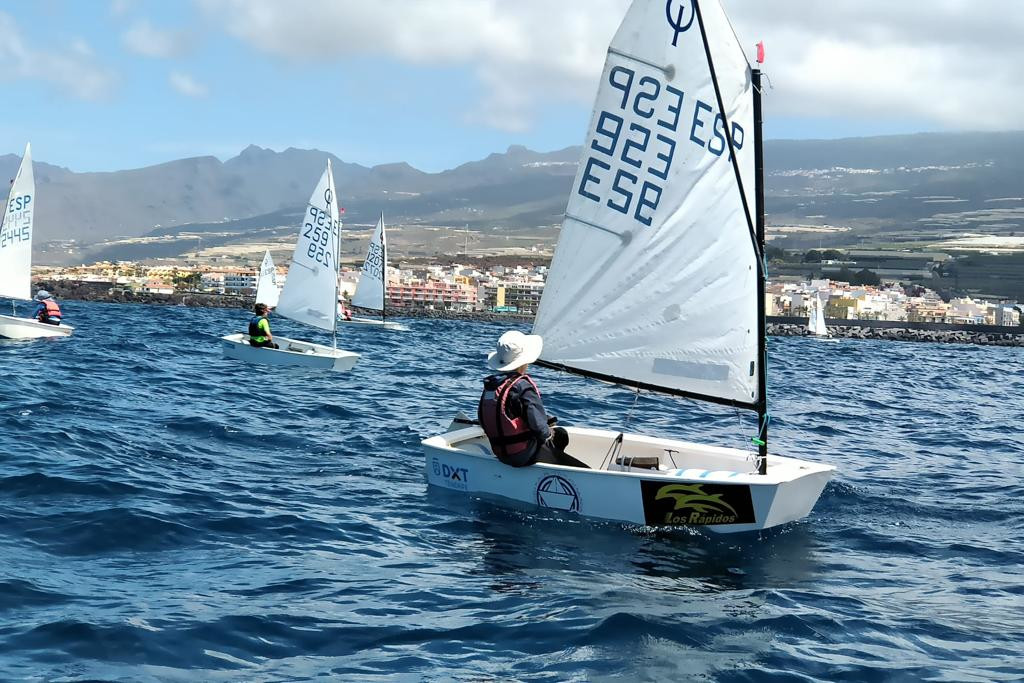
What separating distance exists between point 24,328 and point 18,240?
3.83 m

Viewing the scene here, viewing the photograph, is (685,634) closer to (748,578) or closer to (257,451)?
(748,578)

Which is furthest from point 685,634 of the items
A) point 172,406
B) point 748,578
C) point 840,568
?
point 172,406

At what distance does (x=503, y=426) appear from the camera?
33.5 ft

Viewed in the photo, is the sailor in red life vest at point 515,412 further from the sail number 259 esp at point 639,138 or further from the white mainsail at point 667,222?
the sail number 259 esp at point 639,138

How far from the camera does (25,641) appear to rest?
6070 millimetres

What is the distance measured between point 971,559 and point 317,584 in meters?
5.92

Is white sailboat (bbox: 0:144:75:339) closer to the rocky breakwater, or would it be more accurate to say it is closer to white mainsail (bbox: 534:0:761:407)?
white mainsail (bbox: 534:0:761:407)

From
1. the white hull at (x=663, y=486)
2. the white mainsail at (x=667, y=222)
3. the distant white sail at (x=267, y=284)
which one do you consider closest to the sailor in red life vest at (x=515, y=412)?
the white hull at (x=663, y=486)

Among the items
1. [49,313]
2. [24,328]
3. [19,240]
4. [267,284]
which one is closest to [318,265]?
[49,313]

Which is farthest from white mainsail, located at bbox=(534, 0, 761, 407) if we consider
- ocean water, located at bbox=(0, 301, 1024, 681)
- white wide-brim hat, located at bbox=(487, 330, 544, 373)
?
ocean water, located at bbox=(0, 301, 1024, 681)

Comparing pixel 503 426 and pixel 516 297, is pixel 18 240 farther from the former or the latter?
pixel 516 297

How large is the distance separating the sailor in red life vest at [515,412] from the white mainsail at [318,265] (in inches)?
803

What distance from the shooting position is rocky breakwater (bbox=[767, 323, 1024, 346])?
376ft

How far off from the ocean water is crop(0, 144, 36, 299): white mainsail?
1692cm
